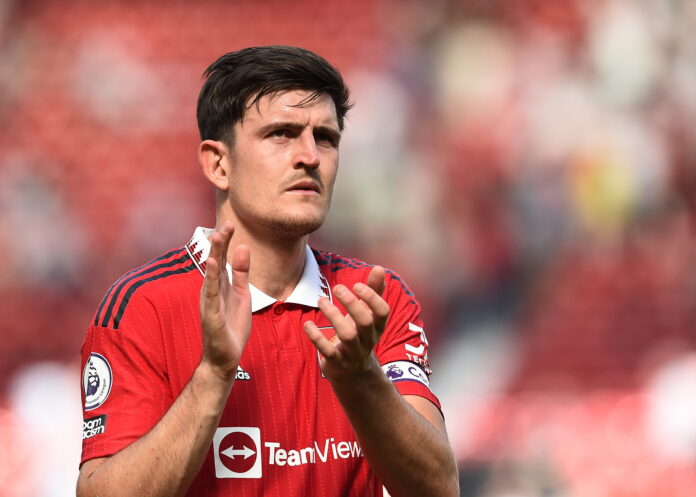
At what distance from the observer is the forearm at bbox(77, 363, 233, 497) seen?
6.11 feet

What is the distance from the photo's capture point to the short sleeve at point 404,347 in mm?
2295

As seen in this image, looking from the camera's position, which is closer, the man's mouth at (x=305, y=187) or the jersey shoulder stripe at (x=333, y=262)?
the man's mouth at (x=305, y=187)

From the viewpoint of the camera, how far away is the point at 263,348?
2.26 meters

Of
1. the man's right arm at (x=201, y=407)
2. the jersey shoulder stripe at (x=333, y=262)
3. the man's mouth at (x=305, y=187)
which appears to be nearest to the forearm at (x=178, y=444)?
the man's right arm at (x=201, y=407)

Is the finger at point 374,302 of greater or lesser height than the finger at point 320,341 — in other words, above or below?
above

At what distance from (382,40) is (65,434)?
2767 millimetres

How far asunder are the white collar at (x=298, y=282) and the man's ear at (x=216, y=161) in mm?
121

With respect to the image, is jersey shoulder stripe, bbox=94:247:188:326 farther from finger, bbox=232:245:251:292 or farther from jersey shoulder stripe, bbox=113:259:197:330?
finger, bbox=232:245:251:292

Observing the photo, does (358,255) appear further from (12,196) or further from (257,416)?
(257,416)

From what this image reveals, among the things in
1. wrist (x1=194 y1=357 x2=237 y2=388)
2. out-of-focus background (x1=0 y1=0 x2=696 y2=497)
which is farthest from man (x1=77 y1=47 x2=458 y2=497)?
out-of-focus background (x1=0 y1=0 x2=696 y2=497)

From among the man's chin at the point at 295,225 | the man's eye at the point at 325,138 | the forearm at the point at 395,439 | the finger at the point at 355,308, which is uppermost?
the man's eye at the point at 325,138

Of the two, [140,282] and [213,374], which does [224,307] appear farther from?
[140,282]

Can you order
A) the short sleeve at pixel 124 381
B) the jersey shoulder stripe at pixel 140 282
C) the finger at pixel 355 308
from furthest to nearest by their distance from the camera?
the jersey shoulder stripe at pixel 140 282 → the short sleeve at pixel 124 381 → the finger at pixel 355 308

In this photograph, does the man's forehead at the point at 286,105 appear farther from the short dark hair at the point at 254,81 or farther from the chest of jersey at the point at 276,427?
the chest of jersey at the point at 276,427
